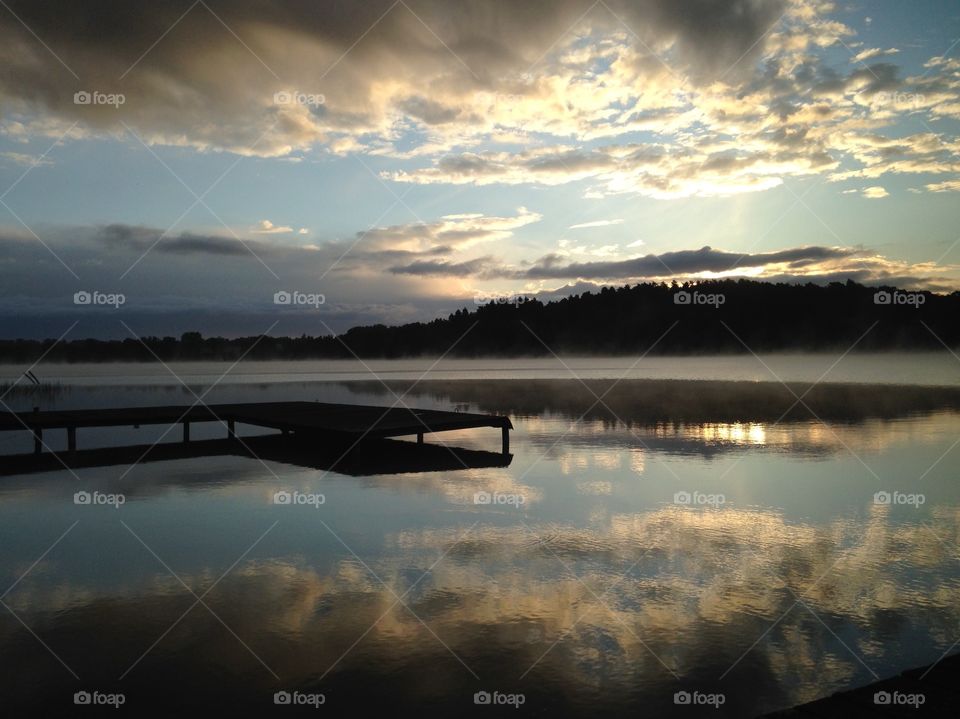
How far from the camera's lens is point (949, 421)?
86.4ft

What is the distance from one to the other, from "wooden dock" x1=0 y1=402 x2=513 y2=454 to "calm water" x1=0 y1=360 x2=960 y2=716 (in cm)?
266

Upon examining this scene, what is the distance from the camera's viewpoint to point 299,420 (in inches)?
845

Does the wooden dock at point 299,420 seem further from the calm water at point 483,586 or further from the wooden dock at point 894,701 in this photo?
the wooden dock at point 894,701

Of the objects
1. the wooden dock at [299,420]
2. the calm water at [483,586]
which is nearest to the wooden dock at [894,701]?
the calm water at [483,586]

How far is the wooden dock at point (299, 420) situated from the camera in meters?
19.2

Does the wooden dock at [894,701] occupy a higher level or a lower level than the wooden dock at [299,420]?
lower

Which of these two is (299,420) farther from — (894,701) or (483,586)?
(894,701)

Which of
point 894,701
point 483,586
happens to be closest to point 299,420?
point 483,586

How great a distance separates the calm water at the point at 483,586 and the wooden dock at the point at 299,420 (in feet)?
8.74

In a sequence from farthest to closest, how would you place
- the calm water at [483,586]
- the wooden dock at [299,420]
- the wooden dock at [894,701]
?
the wooden dock at [299,420]
the calm water at [483,586]
the wooden dock at [894,701]

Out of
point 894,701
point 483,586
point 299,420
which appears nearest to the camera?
point 894,701

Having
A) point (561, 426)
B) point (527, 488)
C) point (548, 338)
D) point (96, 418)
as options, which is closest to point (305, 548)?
point (527, 488)

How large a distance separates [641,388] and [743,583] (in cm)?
4053

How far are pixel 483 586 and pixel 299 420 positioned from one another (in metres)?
14.1
